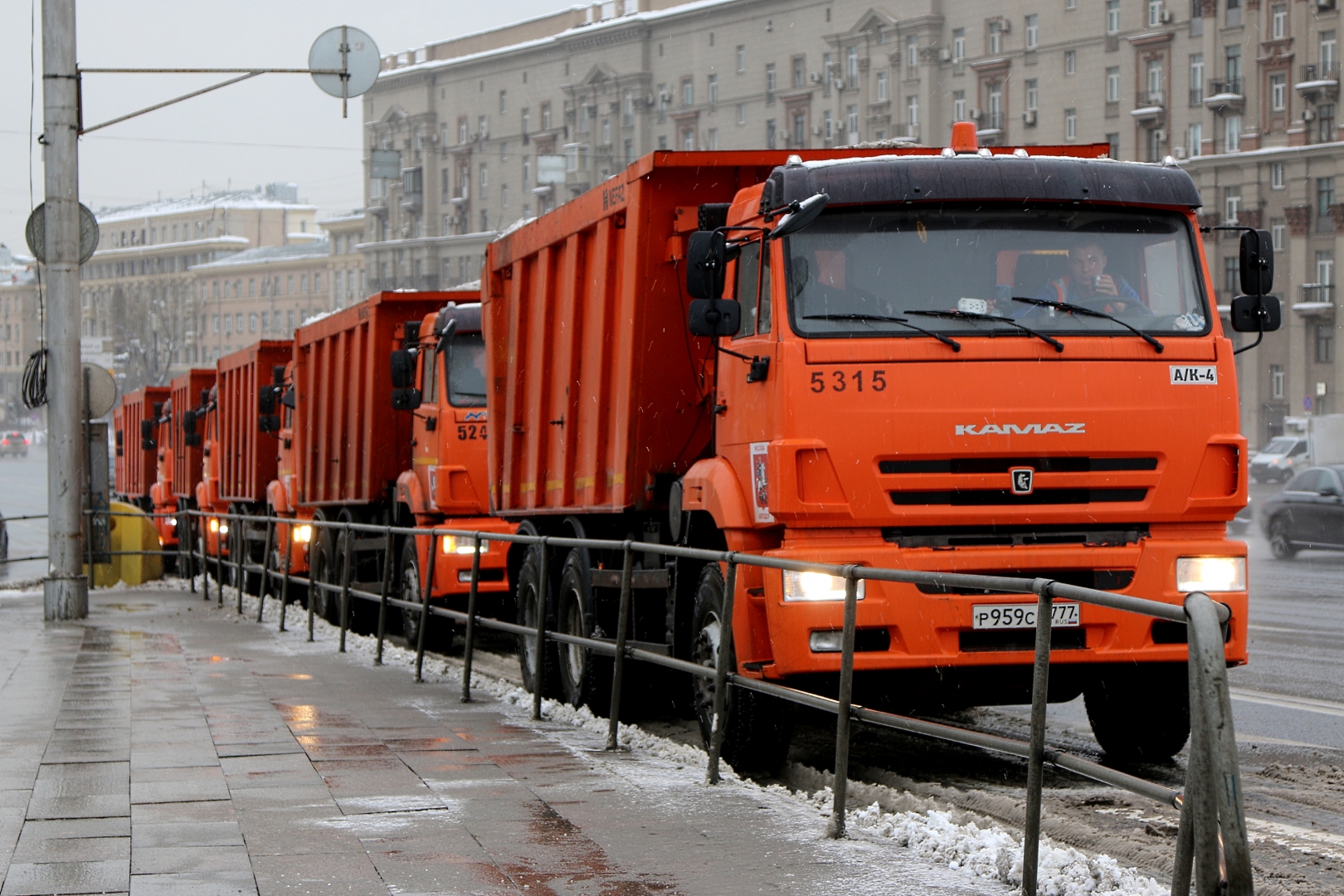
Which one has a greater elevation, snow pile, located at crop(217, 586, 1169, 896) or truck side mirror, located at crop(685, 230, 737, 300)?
truck side mirror, located at crop(685, 230, 737, 300)

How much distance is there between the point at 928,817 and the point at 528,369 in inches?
263

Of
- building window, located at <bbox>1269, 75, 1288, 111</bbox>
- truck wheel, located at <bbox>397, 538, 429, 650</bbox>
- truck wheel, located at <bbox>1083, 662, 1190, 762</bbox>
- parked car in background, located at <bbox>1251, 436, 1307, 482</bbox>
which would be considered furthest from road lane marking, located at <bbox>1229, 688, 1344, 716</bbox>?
building window, located at <bbox>1269, 75, 1288, 111</bbox>

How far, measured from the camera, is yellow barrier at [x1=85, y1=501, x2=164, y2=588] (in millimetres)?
25547

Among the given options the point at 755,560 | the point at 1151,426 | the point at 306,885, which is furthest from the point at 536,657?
the point at 306,885

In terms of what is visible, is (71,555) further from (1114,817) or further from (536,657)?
(1114,817)

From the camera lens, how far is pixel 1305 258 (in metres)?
71.8

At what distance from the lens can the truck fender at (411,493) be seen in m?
16.4

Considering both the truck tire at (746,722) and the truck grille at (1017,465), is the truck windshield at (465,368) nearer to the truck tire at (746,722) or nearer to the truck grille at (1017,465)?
the truck tire at (746,722)

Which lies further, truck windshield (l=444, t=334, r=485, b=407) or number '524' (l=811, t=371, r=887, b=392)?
truck windshield (l=444, t=334, r=485, b=407)

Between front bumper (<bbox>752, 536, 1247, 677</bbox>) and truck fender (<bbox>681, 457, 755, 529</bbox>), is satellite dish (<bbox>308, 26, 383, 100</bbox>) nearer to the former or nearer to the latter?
truck fender (<bbox>681, 457, 755, 529</bbox>)

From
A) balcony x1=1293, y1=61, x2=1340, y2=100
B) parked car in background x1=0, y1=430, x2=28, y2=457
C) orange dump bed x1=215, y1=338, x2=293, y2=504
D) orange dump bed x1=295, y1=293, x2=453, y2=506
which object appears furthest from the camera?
parked car in background x1=0, y1=430, x2=28, y2=457

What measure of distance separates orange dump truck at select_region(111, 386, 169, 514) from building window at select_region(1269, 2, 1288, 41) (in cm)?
4674

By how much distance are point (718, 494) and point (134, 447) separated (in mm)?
35473

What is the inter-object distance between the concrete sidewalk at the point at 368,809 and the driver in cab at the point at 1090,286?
256 centimetres
